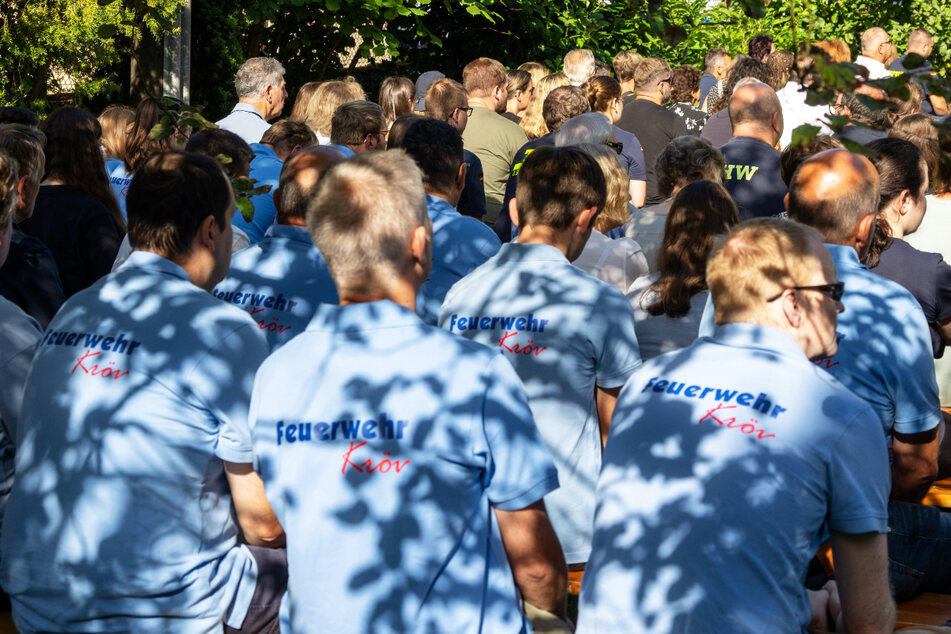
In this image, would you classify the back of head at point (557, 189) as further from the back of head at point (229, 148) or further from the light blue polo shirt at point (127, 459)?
the back of head at point (229, 148)

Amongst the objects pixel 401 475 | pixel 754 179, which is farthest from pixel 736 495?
pixel 754 179

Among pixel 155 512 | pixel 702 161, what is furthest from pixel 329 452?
pixel 702 161

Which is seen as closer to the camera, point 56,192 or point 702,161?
point 56,192

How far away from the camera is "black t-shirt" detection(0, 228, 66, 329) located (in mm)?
4344

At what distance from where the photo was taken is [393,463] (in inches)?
97.6

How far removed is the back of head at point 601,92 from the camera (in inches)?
330

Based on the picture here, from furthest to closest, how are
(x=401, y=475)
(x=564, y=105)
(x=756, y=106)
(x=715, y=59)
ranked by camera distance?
(x=715, y=59)
(x=564, y=105)
(x=756, y=106)
(x=401, y=475)

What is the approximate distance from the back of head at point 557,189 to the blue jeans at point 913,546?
1531 millimetres

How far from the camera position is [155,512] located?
290 cm

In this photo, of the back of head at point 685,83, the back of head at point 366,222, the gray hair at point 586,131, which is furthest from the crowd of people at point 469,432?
the back of head at point 685,83

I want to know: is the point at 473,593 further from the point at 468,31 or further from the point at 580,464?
the point at 468,31

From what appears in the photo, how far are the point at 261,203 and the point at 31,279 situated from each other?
→ 1.83 metres

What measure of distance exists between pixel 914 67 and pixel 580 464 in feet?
7.41

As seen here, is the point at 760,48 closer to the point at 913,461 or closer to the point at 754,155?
the point at 754,155
